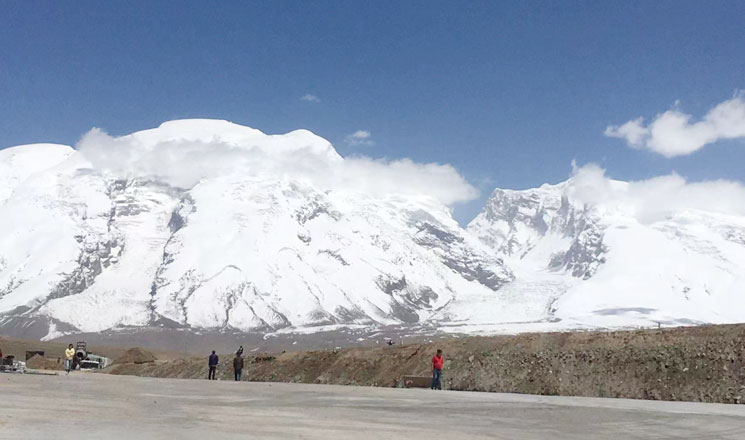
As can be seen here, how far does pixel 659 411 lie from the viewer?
29125mm

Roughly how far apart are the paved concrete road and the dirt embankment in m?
5.14

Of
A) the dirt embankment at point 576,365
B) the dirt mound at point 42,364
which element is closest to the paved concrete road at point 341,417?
the dirt embankment at point 576,365

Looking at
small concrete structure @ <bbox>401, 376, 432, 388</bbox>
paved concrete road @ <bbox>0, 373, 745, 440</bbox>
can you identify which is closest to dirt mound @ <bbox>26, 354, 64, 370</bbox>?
small concrete structure @ <bbox>401, 376, 432, 388</bbox>

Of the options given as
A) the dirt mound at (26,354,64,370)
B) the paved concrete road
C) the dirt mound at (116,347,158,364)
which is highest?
the paved concrete road

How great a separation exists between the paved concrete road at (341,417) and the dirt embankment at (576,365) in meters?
5.14

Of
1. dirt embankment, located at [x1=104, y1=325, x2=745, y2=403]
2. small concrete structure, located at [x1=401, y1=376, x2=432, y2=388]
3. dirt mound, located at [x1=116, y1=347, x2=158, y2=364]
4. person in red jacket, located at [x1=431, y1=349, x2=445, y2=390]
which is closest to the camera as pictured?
dirt embankment, located at [x1=104, y1=325, x2=745, y2=403]

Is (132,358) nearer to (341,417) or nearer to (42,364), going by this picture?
(42,364)

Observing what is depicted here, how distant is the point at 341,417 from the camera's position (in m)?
25.3

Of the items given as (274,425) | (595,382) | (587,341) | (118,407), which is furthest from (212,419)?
(587,341)

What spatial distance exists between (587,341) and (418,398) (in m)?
17.6

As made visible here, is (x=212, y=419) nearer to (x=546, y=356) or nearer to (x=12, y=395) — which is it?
(x=12, y=395)

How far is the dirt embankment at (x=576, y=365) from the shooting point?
3866 cm

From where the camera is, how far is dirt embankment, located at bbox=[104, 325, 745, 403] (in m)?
38.7

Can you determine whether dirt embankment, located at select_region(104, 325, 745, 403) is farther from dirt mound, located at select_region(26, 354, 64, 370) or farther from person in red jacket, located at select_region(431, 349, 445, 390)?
dirt mound, located at select_region(26, 354, 64, 370)
